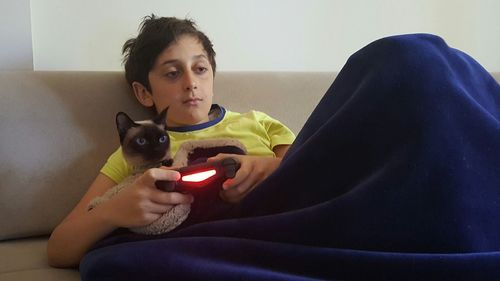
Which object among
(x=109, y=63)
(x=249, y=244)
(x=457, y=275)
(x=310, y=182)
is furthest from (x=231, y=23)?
(x=457, y=275)

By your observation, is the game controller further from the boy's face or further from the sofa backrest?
the sofa backrest

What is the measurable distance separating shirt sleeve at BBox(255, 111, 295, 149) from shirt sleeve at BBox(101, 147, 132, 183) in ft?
1.20

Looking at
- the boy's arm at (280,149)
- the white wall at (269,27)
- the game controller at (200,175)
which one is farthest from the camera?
the white wall at (269,27)

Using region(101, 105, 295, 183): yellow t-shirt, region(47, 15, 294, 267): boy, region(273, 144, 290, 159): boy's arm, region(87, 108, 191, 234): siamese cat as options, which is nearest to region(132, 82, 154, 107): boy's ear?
region(47, 15, 294, 267): boy

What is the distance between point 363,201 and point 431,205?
3.5 inches

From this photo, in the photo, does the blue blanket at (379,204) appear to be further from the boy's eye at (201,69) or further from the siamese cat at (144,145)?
the boy's eye at (201,69)

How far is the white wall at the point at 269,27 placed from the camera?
4.62 feet

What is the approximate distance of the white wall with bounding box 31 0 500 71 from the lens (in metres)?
1.41

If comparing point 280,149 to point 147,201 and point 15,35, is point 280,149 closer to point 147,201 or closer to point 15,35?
point 147,201

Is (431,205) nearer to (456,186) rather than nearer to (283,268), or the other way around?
(456,186)

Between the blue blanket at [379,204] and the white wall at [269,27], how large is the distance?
0.85m

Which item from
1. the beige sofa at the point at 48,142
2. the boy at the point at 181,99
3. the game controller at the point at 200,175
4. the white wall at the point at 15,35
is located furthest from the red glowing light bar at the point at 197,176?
the white wall at the point at 15,35

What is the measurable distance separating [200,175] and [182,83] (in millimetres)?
435

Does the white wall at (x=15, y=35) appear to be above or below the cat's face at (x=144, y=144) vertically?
above
